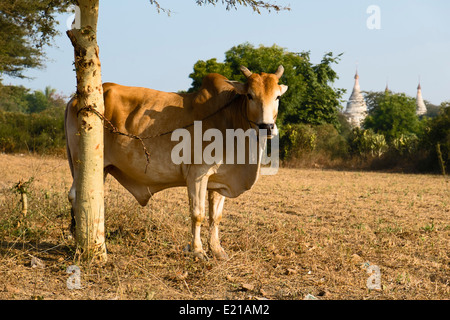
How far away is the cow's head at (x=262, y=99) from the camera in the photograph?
4414 mm

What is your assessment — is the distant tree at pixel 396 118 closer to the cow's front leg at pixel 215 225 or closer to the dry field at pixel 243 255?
the dry field at pixel 243 255

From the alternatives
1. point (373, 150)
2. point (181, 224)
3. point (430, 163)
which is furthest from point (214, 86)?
point (373, 150)

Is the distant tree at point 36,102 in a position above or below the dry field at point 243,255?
above

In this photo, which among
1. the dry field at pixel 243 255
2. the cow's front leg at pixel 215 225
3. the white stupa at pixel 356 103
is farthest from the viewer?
the white stupa at pixel 356 103

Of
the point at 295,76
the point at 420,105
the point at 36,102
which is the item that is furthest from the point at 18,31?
the point at 420,105

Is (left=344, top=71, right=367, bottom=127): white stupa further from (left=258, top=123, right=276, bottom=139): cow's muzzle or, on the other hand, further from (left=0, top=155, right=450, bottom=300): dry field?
(left=258, top=123, right=276, bottom=139): cow's muzzle

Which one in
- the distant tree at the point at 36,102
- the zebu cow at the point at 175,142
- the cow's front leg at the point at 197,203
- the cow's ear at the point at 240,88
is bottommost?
the cow's front leg at the point at 197,203

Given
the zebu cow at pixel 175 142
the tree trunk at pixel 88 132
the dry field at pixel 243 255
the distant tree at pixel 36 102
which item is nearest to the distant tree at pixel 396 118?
the dry field at pixel 243 255

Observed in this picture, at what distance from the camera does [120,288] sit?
12.4ft

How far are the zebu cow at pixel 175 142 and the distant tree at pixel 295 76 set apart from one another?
20004 mm

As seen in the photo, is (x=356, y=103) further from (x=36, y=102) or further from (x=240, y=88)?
(x=240, y=88)

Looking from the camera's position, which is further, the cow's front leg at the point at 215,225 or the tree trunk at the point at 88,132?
the cow's front leg at the point at 215,225

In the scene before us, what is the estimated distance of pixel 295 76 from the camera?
25062 millimetres
